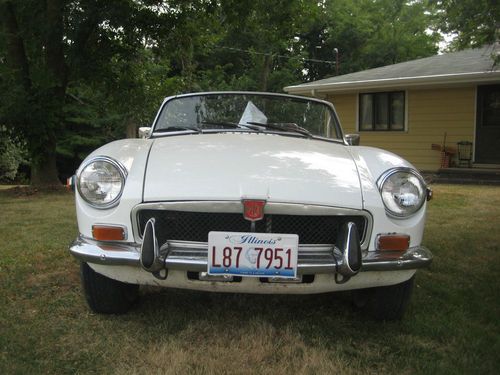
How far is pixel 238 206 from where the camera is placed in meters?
2.45

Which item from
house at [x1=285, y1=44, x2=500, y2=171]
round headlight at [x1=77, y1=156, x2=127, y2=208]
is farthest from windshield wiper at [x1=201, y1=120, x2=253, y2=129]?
house at [x1=285, y1=44, x2=500, y2=171]

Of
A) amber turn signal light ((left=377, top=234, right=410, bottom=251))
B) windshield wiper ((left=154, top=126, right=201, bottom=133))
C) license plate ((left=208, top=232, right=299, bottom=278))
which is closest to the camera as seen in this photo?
license plate ((left=208, top=232, right=299, bottom=278))

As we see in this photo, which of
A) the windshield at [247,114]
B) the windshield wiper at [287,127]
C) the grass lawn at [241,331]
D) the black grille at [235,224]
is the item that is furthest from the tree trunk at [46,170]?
the black grille at [235,224]

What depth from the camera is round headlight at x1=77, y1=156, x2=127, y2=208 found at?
2.66 m

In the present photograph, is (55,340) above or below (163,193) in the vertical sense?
below

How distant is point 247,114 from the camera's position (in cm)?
386

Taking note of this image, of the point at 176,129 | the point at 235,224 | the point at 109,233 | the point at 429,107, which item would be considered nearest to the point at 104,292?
the point at 109,233

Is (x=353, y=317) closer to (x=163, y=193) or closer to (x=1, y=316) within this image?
(x=163, y=193)

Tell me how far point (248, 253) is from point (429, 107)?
12.2 metres

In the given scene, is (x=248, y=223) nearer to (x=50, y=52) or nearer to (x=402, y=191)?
(x=402, y=191)

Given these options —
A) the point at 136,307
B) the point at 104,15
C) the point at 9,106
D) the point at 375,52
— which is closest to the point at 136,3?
the point at 104,15

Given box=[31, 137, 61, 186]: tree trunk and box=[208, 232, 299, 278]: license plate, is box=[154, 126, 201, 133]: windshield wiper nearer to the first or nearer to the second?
box=[208, 232, 299, 278]: license plate

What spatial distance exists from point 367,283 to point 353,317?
1.77 feet

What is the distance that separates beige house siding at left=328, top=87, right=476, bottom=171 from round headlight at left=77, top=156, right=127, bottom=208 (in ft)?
39.0
